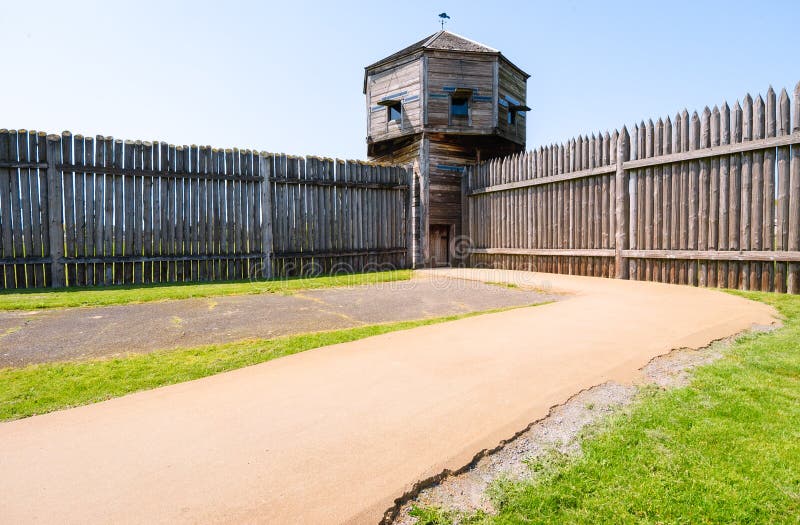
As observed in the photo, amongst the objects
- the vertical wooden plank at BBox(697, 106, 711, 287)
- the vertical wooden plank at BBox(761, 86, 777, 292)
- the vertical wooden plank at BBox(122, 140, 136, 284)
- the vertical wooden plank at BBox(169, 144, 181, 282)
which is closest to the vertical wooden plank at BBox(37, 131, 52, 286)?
the vertical wooden plank at BBox(122, 140, 136, 284)

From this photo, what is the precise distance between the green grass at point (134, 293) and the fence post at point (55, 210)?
35.1 inches

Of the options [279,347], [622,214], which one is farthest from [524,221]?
[279,347]

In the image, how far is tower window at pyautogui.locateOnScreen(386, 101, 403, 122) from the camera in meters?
16.7

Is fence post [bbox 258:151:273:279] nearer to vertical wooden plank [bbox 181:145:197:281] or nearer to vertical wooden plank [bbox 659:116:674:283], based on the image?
vertical wooden plank [bbox 181:145:197:281]

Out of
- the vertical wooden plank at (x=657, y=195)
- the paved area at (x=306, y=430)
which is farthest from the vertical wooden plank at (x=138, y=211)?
the vertical wooden plank at (x=657, y=195)

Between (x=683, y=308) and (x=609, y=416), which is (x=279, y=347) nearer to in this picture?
(x=609, y=416)

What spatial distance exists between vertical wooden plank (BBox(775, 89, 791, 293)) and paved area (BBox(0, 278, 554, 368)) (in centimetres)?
404

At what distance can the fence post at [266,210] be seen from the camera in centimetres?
1148

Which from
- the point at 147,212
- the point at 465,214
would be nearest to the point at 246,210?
the point at 147,212

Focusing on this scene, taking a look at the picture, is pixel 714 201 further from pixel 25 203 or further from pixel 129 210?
pixel 25 203

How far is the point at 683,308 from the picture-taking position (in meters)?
5.68

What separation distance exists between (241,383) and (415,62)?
14.9m

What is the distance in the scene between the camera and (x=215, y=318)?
227 inches

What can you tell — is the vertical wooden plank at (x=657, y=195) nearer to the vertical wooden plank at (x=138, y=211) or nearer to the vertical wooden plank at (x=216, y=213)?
the vertical wooden plank at (x=216, y=213)
